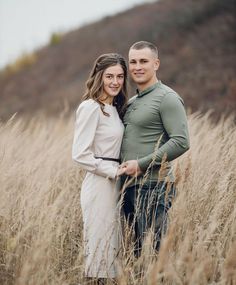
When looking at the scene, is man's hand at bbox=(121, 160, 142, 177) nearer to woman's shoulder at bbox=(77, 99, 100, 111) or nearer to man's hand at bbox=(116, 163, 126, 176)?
man's hand at bbox=(116, 163, 126, 176)

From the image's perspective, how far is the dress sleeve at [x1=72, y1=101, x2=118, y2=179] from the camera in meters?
3.55

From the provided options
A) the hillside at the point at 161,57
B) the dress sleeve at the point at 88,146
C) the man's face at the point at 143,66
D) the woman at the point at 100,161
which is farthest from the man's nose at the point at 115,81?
the hillside at the point at 161,57

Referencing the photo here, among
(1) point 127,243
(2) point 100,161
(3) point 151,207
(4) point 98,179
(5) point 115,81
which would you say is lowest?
(1) point 127,243

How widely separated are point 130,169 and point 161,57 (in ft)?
51.7

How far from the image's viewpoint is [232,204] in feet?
12.8

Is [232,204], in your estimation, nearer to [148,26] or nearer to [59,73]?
[148,26]

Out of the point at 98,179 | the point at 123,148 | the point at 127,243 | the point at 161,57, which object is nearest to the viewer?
the point at 127,243

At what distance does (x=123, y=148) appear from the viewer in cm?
375

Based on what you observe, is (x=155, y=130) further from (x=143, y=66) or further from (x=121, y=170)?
(x=143, y=66)

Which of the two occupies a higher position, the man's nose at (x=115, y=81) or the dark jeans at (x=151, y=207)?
the man's nose at (x=115, y=81)

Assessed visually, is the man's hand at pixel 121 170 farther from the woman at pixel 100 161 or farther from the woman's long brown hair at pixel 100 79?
the woman's long brown hair at pixel 100 79

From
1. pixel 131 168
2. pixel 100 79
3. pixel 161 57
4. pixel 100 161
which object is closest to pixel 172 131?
pixel 131 168

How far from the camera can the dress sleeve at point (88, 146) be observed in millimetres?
3551

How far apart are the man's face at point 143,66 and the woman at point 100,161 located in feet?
0.41
